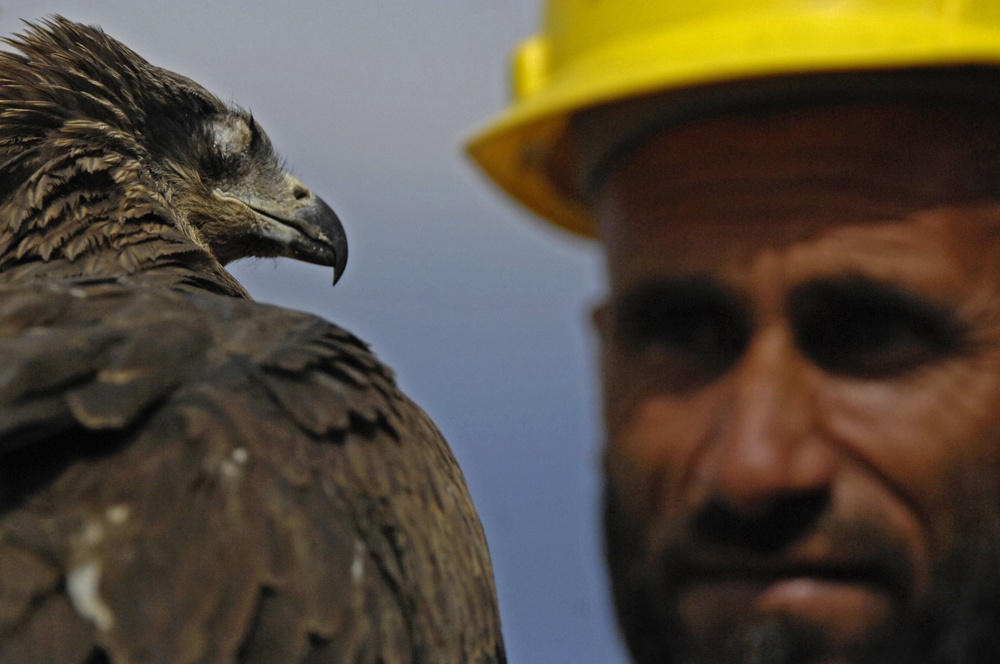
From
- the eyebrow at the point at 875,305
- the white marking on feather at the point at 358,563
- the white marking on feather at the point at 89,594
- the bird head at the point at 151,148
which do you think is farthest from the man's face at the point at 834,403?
the bird head at the point at 151,148

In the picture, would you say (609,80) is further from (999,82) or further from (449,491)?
(449,491)

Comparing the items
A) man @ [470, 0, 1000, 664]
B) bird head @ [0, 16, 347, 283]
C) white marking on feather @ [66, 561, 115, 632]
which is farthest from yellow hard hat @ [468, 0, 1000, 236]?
bird head @ [0, 16, 347, 283]

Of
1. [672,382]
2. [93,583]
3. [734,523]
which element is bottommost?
[93,583]

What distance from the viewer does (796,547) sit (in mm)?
2012

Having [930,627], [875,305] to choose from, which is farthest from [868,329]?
[930,627]

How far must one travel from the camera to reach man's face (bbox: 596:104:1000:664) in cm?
200

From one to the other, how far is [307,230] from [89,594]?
274cm

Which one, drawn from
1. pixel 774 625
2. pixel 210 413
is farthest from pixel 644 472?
pixel 210 413

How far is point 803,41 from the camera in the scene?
6.94ft

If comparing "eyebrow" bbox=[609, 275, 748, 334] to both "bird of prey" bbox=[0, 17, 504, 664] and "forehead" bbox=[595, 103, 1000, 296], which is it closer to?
"forehead" bbox=[595, 103, 1000, 296]

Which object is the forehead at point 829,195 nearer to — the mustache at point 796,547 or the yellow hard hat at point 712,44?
the yellow hard hat at point 712,44

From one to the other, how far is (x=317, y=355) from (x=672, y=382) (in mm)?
1141

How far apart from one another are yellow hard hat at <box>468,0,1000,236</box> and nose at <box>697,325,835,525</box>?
1.43 feet

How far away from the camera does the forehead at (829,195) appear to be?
2.05 m
